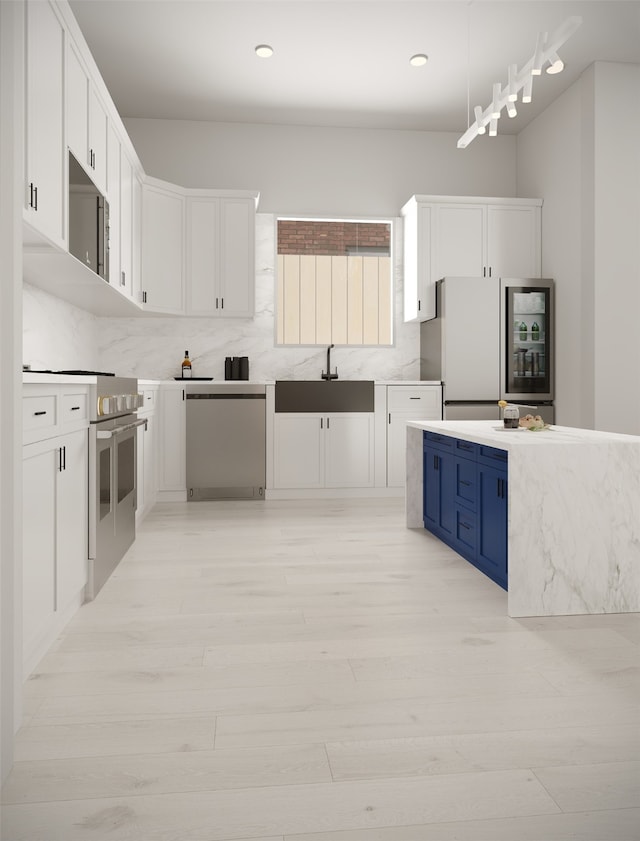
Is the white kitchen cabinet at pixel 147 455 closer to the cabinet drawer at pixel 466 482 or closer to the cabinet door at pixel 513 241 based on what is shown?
the cabinet drawer at pixel 466 482

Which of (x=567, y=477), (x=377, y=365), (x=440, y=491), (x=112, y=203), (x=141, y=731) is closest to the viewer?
(x=141, y=731)

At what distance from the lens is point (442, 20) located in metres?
3.94

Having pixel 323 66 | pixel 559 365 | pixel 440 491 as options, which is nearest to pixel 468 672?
pixel 440 491

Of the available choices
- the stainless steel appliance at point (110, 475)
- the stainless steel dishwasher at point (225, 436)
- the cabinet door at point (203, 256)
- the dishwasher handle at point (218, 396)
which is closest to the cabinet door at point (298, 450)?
the stainless steel dishwasher at point (225, 436)

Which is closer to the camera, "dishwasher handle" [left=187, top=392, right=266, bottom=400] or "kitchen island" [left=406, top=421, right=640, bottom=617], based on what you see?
"kitchen island" [left=406, top=421, right=640, bottom=617]

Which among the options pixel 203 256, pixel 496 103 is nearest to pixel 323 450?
pixel 203 256

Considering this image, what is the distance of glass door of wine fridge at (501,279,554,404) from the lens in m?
5.13

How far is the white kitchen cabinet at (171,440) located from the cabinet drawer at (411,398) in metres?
1.71

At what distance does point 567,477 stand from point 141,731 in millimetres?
1785

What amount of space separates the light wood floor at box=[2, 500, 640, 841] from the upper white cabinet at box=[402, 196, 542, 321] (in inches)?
125

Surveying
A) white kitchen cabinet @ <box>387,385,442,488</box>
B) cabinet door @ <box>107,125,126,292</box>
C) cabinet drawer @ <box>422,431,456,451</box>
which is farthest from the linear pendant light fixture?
white kitchen cabinet @ <box>387,385,442,488</box>

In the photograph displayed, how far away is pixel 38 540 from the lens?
6.42ft

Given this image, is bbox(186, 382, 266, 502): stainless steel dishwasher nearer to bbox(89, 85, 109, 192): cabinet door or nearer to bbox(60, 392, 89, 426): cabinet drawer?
bbox(89, 85, 109, 192): cabinet door

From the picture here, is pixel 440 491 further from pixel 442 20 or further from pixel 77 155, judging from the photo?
pixel 442 20
